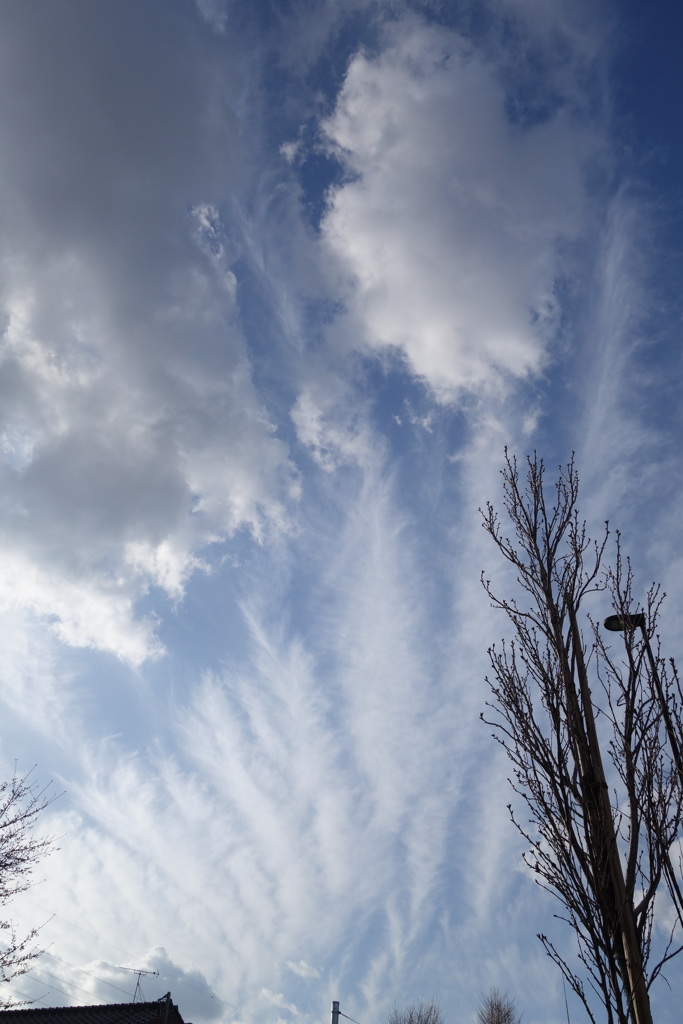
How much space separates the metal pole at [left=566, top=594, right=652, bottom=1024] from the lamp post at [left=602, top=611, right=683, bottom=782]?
0.79m

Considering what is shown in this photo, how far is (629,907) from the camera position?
5.09m

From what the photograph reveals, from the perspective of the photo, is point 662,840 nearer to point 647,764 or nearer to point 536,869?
point 647,764

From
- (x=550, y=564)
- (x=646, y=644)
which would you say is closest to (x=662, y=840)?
(x=646, y=644)

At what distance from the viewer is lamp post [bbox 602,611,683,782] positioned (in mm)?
6258

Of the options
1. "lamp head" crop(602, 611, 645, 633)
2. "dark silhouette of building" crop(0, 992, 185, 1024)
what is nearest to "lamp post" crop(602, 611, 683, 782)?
"lamp head" crop(602, 611, 645, 633)

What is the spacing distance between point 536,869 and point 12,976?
17.6 metres

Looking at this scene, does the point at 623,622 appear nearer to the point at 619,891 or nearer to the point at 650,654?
the point at 650,654

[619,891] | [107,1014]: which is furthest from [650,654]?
[107,1014]

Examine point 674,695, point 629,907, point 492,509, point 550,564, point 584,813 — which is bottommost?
point 629,907

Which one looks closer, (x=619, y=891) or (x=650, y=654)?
(x=619, y=891)

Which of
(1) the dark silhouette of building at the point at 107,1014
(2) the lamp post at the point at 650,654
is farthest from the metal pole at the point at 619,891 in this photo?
(1) the dark silhouette of building at the point at 107,1014

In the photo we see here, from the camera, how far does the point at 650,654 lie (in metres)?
6.52

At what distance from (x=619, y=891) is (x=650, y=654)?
236 centimetres

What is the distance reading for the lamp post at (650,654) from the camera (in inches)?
246
